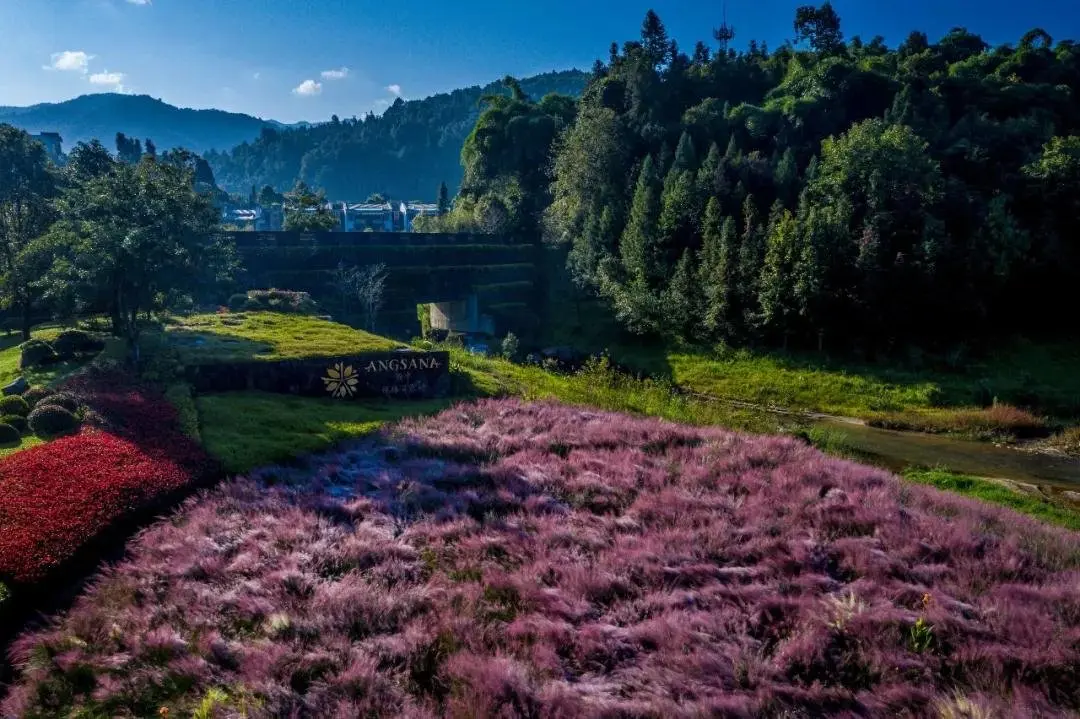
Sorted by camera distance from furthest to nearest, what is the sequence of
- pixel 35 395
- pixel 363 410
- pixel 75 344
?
1. pixel 75 344
2. pixel 363 410
3. pixel 35 395

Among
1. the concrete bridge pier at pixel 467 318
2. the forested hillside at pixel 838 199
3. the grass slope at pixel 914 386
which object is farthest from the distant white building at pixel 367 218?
the grass slope at pixel 914 386

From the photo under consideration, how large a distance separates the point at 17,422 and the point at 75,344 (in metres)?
7.20

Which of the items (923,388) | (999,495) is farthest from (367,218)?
(999,495)

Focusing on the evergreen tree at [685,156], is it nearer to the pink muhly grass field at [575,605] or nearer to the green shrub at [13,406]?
the pink muhly grass field at [575,605]

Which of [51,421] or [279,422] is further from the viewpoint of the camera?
[279,422]

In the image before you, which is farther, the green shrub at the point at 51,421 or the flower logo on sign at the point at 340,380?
the flower logo on sign at the point at 340,380

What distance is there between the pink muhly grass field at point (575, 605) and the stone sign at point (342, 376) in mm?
8637

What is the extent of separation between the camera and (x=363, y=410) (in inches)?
824

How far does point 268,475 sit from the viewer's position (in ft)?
46.5

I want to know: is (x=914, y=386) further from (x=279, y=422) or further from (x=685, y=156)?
(x=279, y=422)

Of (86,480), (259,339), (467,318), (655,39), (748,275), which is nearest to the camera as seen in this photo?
(86,480)

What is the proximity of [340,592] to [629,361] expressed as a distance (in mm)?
37329

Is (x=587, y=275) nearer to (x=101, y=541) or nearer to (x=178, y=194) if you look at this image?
(x=178, y=194)

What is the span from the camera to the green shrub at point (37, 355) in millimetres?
20312
